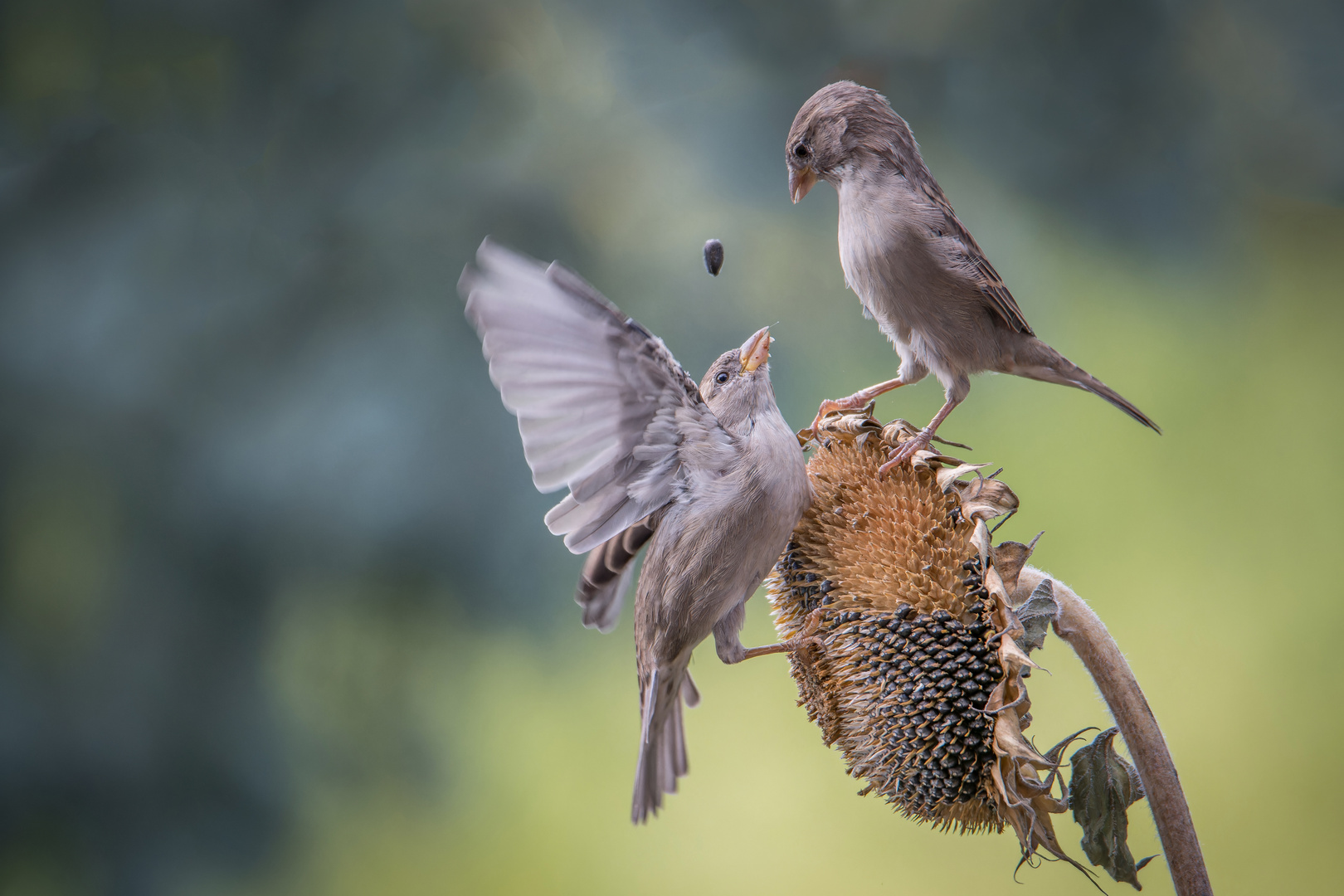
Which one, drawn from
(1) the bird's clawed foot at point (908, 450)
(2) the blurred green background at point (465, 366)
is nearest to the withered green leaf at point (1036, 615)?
(1) the bird's clawed foot at point (908, 450)

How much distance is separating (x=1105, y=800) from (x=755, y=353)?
0.45 m

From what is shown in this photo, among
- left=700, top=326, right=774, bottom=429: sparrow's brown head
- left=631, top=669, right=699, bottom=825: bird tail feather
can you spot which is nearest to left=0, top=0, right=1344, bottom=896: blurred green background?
left=631, top=669, right=699, bottom=825: bird tail feather

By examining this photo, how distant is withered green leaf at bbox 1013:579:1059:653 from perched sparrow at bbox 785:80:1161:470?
139 millimetres

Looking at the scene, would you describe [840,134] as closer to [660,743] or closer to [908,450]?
[908,450]

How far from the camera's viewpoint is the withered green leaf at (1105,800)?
2.30ft

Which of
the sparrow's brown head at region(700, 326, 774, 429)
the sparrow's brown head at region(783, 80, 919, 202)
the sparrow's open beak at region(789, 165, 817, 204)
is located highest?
the sparrow's brown head at region(783, 80, 919, 202)

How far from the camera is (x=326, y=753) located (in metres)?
1.63

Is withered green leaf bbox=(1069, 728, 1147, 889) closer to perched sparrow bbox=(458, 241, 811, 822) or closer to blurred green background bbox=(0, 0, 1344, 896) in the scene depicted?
perched sparrow bbox=(458, 241, 811, 822)

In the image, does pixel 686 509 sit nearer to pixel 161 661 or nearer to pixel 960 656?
pixel 960 656

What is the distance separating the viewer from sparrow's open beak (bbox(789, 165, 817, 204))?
30.3 inches

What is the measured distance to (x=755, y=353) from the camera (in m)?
0.85

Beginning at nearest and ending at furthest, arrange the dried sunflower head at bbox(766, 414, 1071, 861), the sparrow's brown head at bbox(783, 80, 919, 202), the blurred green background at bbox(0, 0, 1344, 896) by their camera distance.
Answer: the dried sunflower head at bbox(766, 414, 1071, 861)
the sparrow's brown head at bbox(783, 80, 919, 202)
the blurred green background at bbox(0, 0, 1344, 896)

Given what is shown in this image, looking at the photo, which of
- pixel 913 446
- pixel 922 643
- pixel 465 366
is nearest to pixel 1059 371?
pixel 913 446

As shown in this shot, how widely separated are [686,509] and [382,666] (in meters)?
1.01
